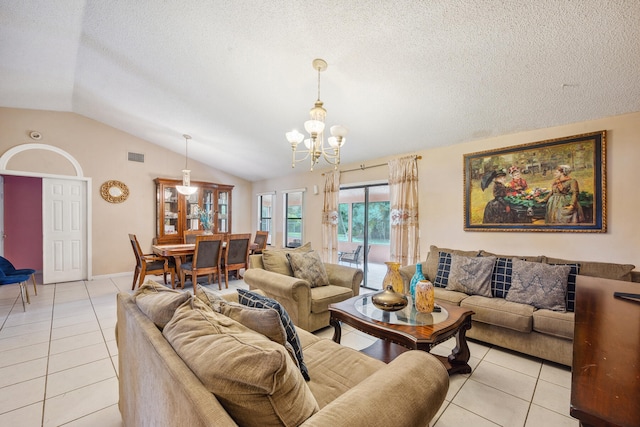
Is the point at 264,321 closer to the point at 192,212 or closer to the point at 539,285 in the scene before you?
the point at 539,285

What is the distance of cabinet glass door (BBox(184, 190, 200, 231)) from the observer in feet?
19.6

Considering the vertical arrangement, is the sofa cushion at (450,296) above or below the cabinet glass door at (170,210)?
below

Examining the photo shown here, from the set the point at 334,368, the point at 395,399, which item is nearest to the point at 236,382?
the point at 395,399

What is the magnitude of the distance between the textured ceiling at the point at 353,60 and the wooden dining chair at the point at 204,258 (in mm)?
1849

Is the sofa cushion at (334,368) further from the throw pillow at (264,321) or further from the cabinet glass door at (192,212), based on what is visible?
the cabinet glass door at (192,212)

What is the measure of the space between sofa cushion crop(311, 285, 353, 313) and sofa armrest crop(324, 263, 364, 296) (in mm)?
93

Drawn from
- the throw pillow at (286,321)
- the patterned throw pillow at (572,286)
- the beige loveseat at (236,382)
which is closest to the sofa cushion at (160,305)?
the beige loveseat at (236,382)

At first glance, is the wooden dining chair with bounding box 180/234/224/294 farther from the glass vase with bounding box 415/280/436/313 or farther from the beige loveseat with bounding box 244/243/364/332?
the glass vase with bounding box 415/280/436/313

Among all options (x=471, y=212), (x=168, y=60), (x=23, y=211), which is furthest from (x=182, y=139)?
(x=471, y=212)

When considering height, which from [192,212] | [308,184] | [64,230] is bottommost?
[64,230]

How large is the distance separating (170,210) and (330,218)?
3.63 meters

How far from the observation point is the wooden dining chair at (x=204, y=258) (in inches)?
162

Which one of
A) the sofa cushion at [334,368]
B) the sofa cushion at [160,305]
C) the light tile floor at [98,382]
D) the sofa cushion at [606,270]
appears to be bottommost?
→ the light tile floor at [98,382]

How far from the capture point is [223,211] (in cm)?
654
